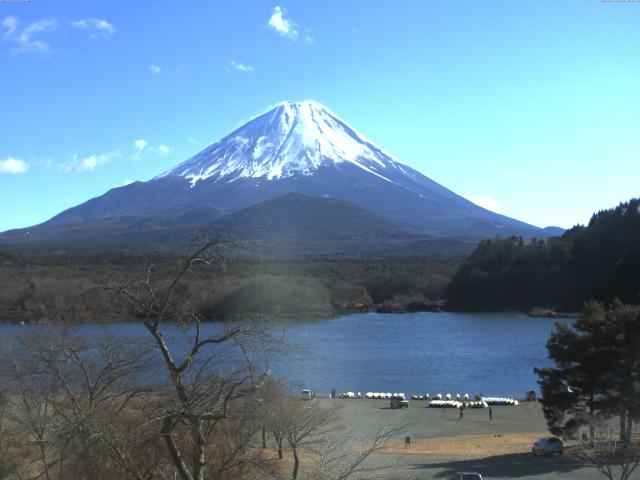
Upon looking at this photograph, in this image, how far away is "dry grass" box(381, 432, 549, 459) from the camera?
1314cm

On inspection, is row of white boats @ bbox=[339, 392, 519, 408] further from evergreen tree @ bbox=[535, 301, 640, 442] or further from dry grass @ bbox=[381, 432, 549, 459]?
evergreen tree @ bbox=[535, 301, 640, 442]

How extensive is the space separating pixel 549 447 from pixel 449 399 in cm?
799

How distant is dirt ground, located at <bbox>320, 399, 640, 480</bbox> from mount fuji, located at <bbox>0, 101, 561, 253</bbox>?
55.8 meters

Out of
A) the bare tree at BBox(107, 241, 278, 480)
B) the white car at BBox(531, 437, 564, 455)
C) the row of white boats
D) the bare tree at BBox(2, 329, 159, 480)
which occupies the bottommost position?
the row of white boats

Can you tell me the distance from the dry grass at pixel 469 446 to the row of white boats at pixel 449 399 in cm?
309

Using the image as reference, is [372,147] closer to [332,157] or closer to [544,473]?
[332,157]

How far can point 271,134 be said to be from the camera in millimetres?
114375

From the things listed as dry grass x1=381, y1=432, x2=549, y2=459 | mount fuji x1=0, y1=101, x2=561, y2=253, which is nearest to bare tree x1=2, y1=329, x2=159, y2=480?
dry grass x1=381, y1=432, x2=549, y2=459

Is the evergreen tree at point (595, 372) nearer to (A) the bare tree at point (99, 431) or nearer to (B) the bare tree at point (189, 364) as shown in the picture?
(A) the bare tree at point (99, 431)

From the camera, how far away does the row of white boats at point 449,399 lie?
19.2 meters

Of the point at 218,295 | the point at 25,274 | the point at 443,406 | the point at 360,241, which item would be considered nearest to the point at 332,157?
the point at 360,241

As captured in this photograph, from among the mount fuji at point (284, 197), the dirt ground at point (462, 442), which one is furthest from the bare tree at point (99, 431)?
the mount fuji at point (284, 197)

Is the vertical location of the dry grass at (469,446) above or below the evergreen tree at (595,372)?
below

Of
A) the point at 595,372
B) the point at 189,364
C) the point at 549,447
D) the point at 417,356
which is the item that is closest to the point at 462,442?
the point at 549,447
